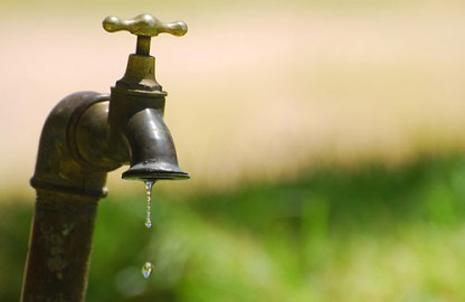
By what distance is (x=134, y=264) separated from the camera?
273 cm

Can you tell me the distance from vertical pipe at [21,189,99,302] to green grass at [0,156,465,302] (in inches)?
41.0

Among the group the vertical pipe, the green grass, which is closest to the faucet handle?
the vertical pipe

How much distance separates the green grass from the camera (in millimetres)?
2631

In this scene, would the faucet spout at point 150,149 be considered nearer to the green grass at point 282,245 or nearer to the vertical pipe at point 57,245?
the vertical pipe at point 57,245

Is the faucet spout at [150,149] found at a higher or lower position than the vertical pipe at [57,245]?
higher

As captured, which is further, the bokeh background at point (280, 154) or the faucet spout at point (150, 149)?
Answer: the bokeh background at point (280, 154)

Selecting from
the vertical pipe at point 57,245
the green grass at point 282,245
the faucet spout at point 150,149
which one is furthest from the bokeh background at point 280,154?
the faucet spout at point 150,149

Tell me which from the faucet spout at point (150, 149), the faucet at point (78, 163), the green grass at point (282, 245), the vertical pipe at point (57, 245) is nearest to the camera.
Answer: the faucet spout at point (150, 149)

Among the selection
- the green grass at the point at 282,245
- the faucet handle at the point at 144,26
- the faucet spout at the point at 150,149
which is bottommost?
the green grass at the point at 282,245

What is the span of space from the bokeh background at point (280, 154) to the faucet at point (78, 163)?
106cm

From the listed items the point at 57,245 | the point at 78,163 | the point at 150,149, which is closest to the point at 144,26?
the point at 150,149

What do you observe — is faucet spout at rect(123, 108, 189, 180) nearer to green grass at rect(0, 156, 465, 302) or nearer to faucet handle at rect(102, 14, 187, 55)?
faucet handle at rect(102, 14, 187, 55)

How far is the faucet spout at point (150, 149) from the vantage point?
1.22 meters

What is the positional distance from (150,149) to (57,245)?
341 mm
